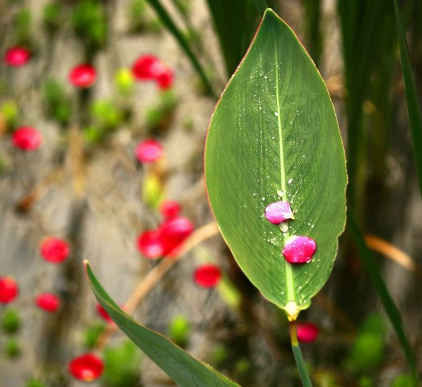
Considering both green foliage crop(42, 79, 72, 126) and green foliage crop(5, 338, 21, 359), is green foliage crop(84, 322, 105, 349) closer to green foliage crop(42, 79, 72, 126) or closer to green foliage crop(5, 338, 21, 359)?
green foliage crop(5, 338, 21, 359)

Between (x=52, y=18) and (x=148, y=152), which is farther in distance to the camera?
(x=52, y=18)

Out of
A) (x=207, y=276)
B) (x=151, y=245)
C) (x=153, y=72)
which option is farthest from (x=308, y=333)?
(x=153, y=72)

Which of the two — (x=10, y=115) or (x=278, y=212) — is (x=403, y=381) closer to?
(x=278, y=212)

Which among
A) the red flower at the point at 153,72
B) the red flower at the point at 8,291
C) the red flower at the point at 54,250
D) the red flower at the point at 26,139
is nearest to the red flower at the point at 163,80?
the red flower at the point at 153,72

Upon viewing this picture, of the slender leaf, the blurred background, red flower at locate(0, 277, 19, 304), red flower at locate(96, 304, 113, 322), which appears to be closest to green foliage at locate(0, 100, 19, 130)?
the blurred background

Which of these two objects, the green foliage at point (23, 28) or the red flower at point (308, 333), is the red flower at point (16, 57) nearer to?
the green foliage at point (23, 28)

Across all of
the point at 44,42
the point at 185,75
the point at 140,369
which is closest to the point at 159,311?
the point at 140,369

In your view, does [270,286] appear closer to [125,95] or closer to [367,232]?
[367,232]
